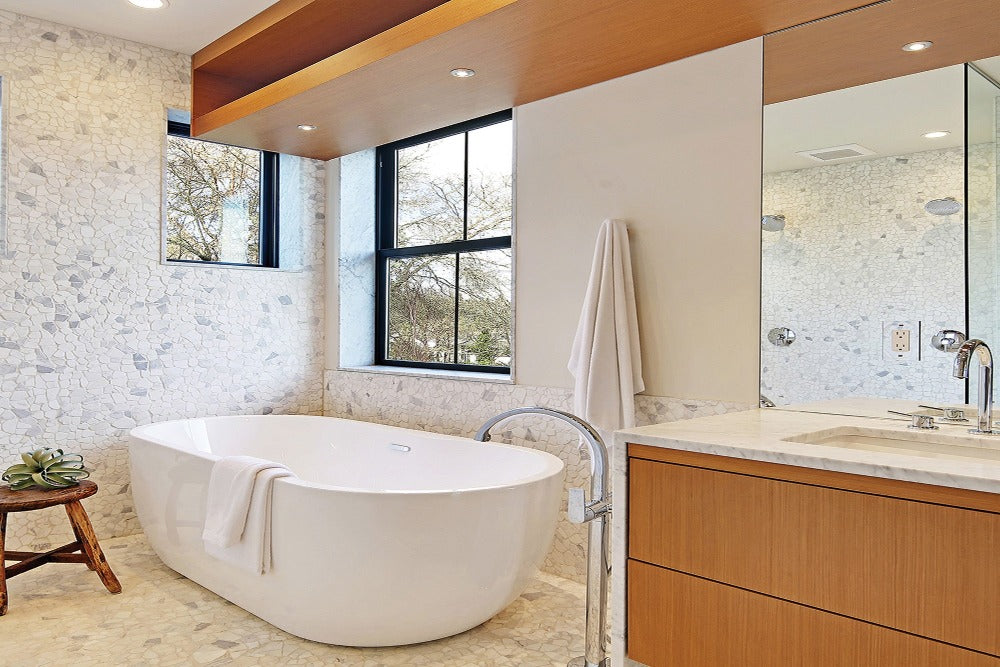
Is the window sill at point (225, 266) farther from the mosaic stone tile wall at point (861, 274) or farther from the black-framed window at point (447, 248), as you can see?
the mosaic stone tile wall at point (861, 274)

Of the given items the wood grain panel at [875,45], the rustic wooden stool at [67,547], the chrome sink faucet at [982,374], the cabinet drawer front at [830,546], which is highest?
the wood grain panel at [875,45]

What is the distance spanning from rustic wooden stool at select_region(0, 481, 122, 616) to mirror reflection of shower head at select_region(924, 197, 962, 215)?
9.74 ft

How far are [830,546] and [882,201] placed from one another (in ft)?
3.56

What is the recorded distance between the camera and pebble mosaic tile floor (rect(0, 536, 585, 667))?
2.34m

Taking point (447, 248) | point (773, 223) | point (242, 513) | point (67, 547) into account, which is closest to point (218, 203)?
point (447, 248)

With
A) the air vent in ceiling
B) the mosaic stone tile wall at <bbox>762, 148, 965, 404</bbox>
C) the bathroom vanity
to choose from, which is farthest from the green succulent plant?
the air vent in ceiling

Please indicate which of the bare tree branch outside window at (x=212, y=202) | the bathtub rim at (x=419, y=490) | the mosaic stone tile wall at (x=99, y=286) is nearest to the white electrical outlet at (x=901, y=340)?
the bathtub rim at (x=419, y=490)

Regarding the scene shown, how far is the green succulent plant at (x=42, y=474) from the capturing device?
288 cm

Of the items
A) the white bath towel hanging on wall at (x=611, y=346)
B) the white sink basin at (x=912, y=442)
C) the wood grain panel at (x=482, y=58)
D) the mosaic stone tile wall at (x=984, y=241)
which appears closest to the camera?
the white sink basin at (x=912, y=442)

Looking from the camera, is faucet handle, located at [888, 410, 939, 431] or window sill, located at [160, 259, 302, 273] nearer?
faucet handle, located at [888, 410, 939, 431]

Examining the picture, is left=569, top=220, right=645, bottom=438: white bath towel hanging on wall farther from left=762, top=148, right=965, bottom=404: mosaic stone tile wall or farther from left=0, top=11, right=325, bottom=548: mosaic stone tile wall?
left=0, top=11, right=325, bottom=548: mosaic stone tile wall

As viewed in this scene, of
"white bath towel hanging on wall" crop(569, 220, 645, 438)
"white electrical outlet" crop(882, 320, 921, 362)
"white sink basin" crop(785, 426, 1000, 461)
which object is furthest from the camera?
"white bath towel hanging on wall" crop(569, 220, 645, 438)

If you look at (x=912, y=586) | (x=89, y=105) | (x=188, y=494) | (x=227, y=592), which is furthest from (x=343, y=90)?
(x=912, y=586)

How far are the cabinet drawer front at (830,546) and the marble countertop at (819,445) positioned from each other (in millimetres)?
47
